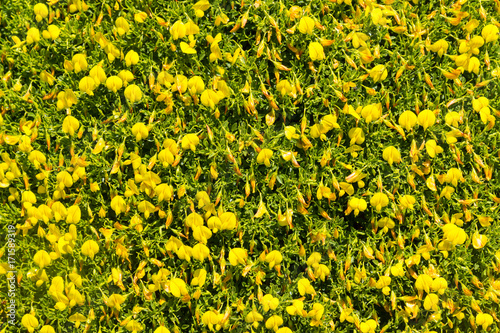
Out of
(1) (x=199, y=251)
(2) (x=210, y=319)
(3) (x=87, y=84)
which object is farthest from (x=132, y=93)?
(2) (x=210, y=319)

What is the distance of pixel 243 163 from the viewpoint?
2178 millimetres

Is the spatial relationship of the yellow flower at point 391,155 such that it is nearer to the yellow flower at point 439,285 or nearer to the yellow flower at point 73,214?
the yellow flower at point 439,285

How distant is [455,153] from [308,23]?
3.17 feet

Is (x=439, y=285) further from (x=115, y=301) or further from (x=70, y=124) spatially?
(x=70, y=124)

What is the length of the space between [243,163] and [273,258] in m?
0.48

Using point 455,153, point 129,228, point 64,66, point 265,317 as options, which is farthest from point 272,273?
point 64,66

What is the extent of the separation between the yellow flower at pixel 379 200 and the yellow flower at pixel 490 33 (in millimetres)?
947

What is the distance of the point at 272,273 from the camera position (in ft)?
7.12

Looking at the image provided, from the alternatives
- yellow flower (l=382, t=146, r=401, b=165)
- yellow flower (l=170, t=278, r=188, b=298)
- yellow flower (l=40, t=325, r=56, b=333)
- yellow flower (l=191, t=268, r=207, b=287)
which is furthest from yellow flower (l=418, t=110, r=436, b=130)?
yellow flower (l=40, t=325, r=56, b=333)

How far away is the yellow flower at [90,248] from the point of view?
6.63 ft

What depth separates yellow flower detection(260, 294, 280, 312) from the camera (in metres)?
2.05

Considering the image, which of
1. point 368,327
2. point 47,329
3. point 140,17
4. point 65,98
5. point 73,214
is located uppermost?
point 140,17

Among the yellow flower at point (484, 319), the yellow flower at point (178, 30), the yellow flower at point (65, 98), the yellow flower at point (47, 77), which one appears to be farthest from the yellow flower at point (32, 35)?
the yellow flower at point (484, 319)

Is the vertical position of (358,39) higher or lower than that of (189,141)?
higher
